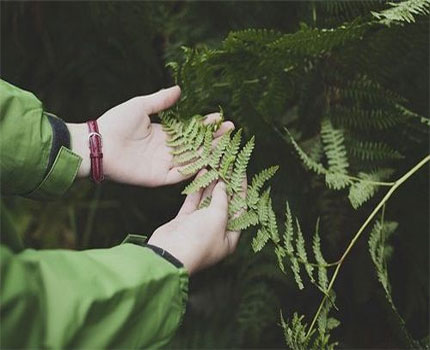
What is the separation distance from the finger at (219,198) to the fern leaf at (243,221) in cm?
4

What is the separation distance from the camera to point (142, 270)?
1.10m

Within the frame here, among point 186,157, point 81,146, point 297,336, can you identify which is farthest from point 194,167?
point 297,336

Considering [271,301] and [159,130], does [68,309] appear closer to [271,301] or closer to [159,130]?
[159,130]

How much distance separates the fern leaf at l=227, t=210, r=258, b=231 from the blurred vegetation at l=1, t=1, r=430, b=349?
0.94ft

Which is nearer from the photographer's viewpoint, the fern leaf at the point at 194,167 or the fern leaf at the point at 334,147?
the fern leaf at the point at 194,167

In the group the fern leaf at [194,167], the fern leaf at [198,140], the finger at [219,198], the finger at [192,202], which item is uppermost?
the fern leaf at [198,140]

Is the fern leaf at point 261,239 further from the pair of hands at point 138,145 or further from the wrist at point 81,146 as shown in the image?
the wrist at point 81,146

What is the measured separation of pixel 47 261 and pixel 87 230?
1366 millimetres

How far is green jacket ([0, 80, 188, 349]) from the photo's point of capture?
38.7 inches

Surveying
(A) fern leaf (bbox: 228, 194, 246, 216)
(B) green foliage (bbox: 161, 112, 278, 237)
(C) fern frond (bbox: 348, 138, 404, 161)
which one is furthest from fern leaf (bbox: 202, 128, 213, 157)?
(C) fern frond (bbox: 348, 138, 404, 161)

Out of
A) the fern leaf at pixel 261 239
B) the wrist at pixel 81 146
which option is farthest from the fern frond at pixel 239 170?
the wrist at pixel 81 146

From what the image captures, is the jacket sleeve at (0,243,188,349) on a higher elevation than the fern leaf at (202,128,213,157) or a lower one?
lower

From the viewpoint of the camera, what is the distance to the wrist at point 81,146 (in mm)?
1446

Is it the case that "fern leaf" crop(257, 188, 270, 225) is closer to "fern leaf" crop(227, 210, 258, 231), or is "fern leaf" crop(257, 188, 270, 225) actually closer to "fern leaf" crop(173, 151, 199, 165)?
"fern leaf" crop(227, 210, 258, 231)
